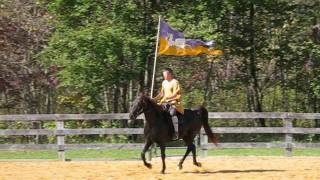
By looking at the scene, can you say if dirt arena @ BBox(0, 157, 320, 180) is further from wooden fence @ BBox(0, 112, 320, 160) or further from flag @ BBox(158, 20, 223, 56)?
flag @ BBox(158, 20, 223, 56)

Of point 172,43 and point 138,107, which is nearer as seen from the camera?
point 138,107

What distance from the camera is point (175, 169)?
46.0ft

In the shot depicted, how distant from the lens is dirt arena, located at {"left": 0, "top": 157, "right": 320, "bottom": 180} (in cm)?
1256

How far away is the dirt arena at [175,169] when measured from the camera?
41.2ft

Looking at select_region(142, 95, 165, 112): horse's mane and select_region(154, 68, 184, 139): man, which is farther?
select_region(154, 68, 184, 139): man

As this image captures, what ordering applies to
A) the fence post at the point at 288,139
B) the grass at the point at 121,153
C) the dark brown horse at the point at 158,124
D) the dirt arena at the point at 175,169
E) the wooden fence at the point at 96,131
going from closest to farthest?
1. the dirt arena at the point at 175,169
2. the dark brown horse at the point at 158,124
3. the wooden fence at the point at 96,131
4. the fence post at the point at 288,139
5. the grass at the point at 121,153

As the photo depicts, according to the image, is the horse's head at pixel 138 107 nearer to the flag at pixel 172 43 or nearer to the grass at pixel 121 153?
the flag at pixel 172 43

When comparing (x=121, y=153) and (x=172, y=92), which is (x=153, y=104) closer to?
(x=172, y=92)

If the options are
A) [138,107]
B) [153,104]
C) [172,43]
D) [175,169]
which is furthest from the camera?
[172,43]

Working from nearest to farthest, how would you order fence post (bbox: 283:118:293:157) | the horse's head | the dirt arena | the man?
the dirt arena, the horse's head, the man, fence post (bbox: 283:118:293:157)

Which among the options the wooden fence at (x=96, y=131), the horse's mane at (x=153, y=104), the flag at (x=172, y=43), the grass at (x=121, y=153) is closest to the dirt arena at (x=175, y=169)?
the wooden fence at (x=96, y=131)

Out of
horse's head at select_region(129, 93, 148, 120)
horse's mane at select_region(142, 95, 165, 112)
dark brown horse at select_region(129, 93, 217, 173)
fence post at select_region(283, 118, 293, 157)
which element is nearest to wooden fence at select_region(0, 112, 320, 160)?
fence post at select_region(283, 118, 293, 157)

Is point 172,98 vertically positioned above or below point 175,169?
above

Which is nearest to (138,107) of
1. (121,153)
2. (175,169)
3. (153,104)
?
(153,104)
